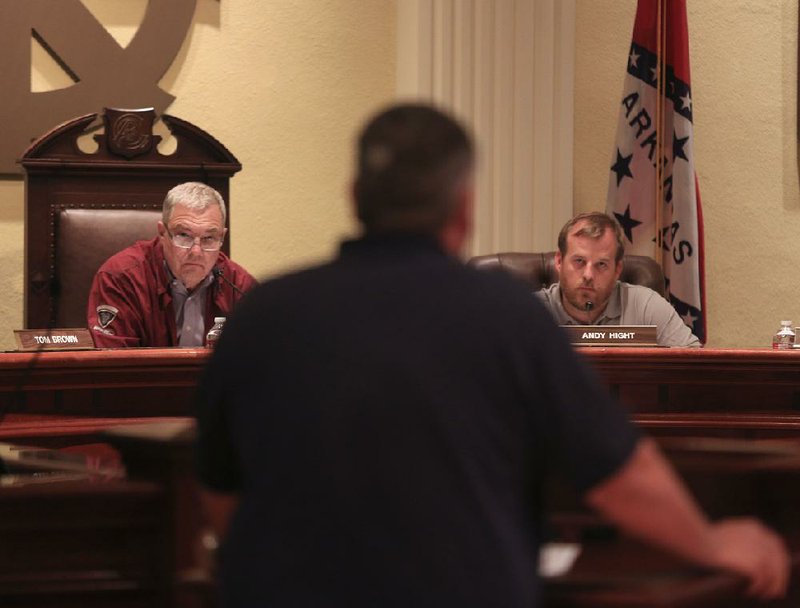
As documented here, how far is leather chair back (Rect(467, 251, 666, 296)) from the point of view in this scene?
4.32 m

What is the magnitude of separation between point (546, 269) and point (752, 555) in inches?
120

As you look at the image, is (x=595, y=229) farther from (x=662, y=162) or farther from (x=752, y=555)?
(x=752, y=555)

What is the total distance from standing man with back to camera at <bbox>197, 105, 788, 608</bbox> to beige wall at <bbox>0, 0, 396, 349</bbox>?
4155 millimetres

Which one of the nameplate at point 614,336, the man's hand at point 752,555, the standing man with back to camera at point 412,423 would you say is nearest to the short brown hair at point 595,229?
the nameplate at point 614,336

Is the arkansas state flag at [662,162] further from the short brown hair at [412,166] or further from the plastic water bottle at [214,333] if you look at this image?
the short brown hair at [412,166]

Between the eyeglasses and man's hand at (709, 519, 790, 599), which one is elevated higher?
the eyeglasses

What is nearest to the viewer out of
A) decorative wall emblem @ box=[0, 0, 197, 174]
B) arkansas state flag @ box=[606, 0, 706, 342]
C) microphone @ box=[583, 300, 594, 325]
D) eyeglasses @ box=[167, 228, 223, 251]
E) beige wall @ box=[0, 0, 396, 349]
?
eyeglasses @ box=[167, 228, 223, 251]

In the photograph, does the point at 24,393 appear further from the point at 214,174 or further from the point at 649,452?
the point at 649,452

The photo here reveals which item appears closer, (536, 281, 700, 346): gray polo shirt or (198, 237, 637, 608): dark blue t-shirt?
(198, 237, 637, 608): dark blue t-shirt

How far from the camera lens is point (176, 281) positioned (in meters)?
3.93

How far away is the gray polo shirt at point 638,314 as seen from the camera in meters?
4.14

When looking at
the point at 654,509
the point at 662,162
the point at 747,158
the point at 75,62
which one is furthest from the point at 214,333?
the point at 747,158

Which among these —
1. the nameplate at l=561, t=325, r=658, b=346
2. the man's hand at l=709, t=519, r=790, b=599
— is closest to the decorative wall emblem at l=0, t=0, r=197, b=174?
the nameplate at l=561, t=325, r=658, b=346

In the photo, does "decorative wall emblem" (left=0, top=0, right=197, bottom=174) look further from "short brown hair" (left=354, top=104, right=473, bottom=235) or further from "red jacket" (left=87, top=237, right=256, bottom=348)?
"short brown hair" (left=354, top=104, right=473, bottom=235)
